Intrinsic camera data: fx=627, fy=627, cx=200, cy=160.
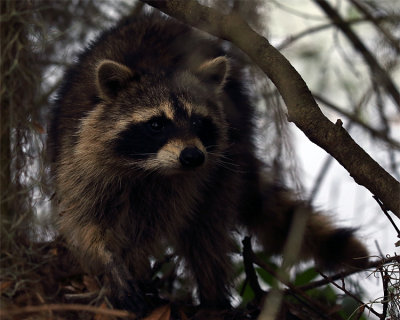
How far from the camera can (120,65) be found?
124 inches

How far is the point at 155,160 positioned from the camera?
2.97m

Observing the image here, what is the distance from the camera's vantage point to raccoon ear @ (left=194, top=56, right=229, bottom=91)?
332cm

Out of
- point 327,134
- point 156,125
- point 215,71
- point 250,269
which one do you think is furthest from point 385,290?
point 215,71

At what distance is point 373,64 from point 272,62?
1181 mm

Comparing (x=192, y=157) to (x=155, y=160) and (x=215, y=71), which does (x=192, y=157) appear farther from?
(x=215, y=71)

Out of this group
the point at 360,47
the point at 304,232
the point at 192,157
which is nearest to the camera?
the point at 192,157

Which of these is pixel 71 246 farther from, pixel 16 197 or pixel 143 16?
pixel 143 16

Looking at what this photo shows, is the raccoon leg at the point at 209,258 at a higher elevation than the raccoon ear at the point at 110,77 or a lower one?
lower

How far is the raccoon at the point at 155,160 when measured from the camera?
10.2 ft

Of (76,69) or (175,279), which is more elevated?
(76,69)

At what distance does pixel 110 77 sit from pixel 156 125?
387 mm

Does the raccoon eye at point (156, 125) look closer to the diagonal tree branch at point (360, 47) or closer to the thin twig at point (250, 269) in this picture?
the thin twig at point (250, 269)

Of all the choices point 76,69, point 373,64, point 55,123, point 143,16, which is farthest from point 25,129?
point 373,64

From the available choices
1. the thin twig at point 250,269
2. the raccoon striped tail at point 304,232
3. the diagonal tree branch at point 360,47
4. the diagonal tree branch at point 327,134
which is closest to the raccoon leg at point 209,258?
the thin twig at point 250,269
